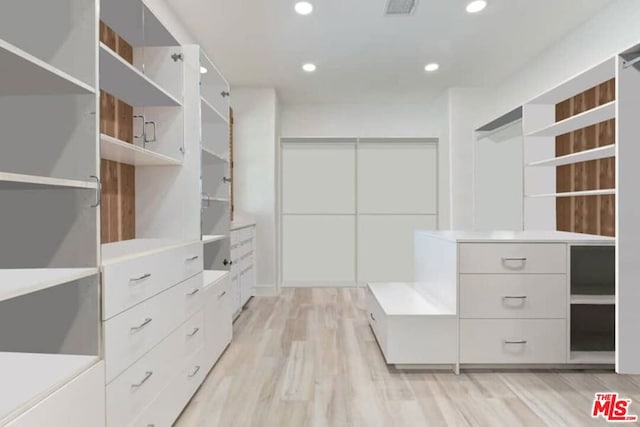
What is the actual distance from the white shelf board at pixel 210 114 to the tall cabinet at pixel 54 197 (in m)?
1.33

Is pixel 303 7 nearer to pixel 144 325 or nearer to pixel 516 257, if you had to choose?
pixel 516 257

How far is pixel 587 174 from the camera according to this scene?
10.7 ft

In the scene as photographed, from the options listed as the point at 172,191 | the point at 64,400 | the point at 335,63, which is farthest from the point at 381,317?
the point at 335,63

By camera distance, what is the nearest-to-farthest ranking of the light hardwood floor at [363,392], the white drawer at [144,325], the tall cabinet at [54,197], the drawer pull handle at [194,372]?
1. the tall cabinet at [54,197]
2. the white drawer at [144,325]
3. the light hardwood floor at [363,392]
4. the drawer pull handle at [194,372]

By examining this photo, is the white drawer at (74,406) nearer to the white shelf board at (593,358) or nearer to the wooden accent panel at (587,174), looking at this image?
the white shelf board at (593,358)

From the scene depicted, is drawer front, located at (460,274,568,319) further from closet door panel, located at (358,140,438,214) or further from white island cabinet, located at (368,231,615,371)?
closet door panel, located at (358,140,438,214)

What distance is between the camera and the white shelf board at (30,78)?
3.28ft

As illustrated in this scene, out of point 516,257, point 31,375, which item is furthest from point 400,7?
point 31,375

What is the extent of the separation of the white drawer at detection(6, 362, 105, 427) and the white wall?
139 inches

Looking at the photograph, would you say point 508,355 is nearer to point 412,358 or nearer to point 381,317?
point 412,358

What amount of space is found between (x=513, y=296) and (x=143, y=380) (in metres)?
2.01

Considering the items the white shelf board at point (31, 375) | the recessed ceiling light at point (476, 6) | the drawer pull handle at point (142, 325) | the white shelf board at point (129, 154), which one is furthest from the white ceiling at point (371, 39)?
the white shelf board at point (31, 375)

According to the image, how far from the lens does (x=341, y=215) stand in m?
5.39

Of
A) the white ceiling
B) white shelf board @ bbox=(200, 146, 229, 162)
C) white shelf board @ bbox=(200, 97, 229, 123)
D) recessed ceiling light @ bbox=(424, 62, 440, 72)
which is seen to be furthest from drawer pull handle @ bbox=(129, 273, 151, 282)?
recessed ceiling light @ bbox=(424, 62, 440, 72)
